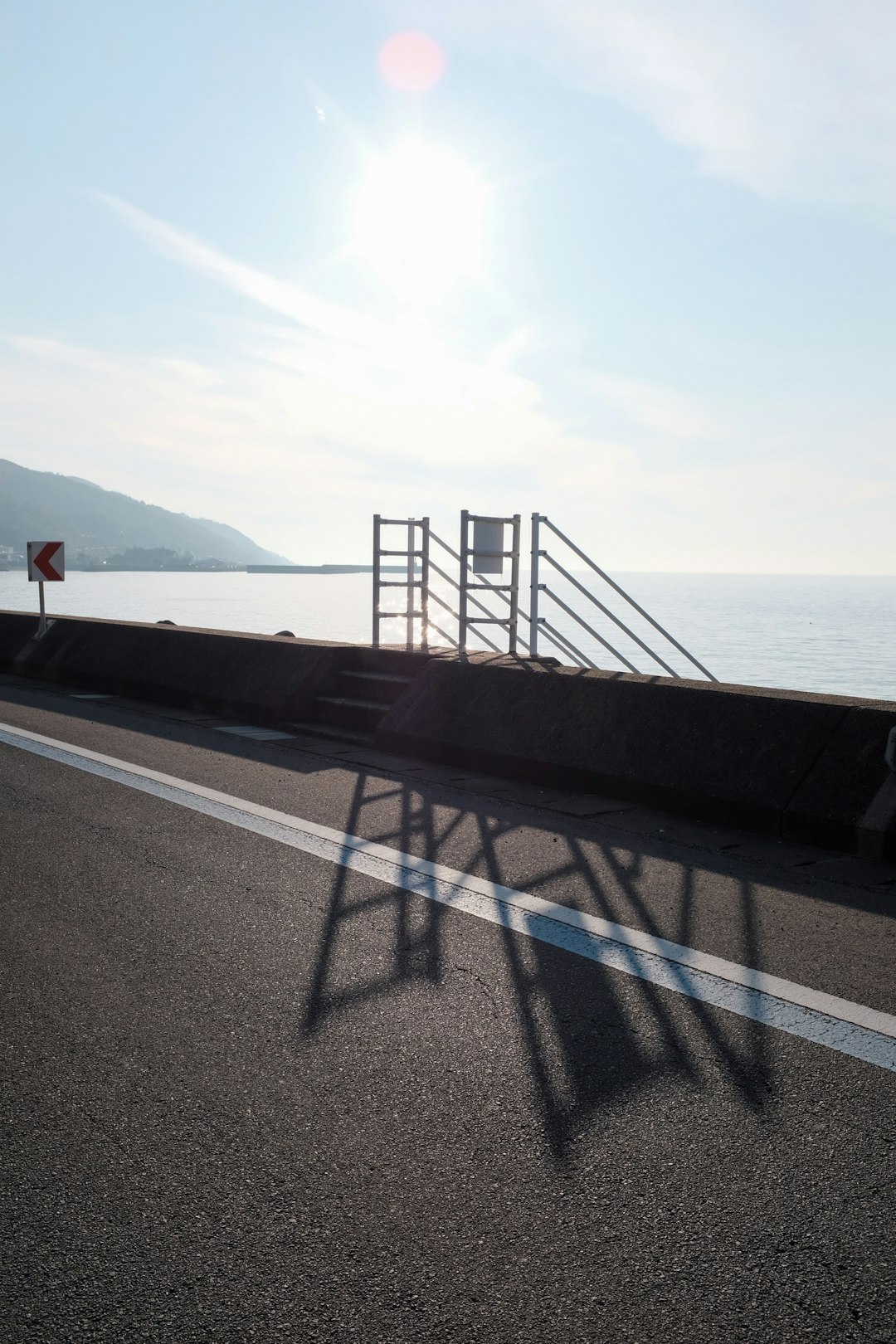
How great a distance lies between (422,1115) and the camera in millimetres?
3508

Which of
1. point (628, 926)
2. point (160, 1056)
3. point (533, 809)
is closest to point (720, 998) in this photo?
point (628, 926)

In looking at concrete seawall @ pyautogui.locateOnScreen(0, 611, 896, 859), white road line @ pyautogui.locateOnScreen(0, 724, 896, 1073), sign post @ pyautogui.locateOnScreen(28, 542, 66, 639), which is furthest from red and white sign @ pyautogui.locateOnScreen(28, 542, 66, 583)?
white road line @ pyautogui.locateOnScreen(0, 724, 896, 1073)

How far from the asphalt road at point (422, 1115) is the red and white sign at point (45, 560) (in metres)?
13.4

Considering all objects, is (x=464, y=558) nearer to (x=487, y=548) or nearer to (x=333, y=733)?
(x=487, y=548)

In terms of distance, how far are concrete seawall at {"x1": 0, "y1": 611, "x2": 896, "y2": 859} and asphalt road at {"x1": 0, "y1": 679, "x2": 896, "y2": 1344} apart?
2.21ft

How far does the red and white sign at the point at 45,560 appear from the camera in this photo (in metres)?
18.8

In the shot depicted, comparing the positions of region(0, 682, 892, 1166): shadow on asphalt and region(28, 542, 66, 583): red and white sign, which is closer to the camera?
region(0, 682, 892, 1166): shadow on asphalt

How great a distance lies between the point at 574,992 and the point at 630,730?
409 centimetres

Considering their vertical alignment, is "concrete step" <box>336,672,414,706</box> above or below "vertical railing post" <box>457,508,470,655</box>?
below

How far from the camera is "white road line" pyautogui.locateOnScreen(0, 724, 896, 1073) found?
13.8ft

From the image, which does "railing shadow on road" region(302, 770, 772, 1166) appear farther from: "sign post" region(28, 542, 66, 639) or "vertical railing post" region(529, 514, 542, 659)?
"sign post" region(28, 542, 66, 639)

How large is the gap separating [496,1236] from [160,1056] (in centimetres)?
155

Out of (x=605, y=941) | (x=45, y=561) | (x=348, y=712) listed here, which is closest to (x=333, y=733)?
(x=348, y=712)

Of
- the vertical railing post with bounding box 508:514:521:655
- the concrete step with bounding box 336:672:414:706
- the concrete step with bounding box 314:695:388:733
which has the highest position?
the vertical railing post with bounding box 508:514:521:655
